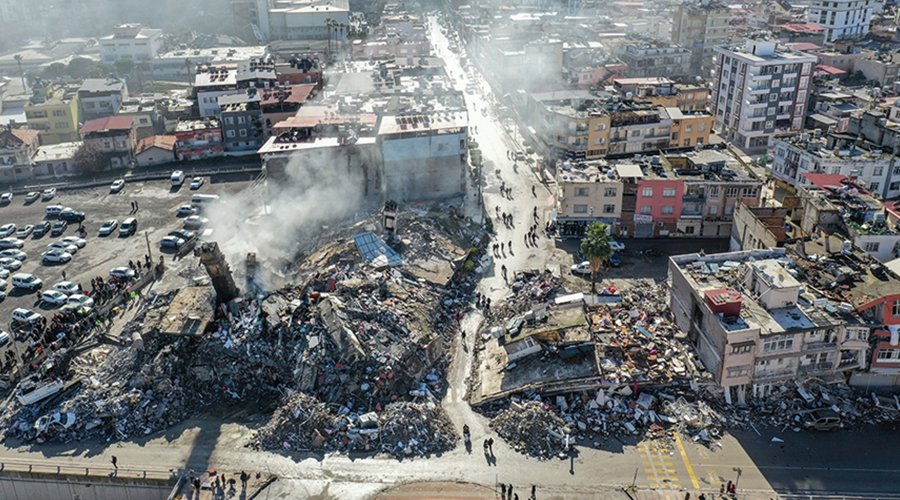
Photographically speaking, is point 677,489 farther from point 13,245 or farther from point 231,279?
point 13,245

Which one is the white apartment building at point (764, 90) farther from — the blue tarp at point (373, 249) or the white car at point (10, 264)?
the white car at point (10, 264)

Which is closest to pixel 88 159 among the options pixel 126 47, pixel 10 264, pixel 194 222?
pixel 194 222

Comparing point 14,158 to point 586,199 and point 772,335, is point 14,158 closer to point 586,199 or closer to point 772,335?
point 586,199

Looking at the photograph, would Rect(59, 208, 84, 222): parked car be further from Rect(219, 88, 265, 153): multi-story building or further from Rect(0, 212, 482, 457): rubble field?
Rect(0, 212, 482, 457): rubble field

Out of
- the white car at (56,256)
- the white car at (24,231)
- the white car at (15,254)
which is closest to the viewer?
the white car at (56,256)

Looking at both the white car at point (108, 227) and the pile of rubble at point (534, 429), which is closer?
the pile of rubble at point (534, 429)

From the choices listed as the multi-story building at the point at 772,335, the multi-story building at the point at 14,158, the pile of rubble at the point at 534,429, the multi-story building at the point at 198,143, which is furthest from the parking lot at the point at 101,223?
the multi-story building at the point at 772,335

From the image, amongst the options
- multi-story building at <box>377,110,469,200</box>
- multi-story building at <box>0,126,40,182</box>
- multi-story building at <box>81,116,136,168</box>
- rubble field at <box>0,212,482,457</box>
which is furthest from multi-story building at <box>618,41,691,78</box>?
multi-story building at <box>0,126,40,182</box>
